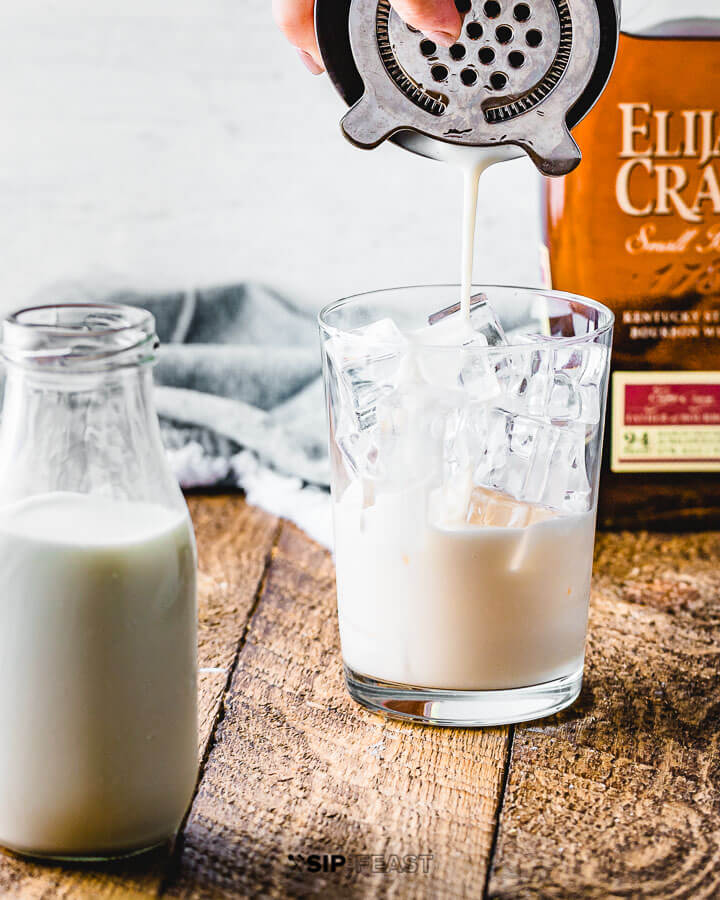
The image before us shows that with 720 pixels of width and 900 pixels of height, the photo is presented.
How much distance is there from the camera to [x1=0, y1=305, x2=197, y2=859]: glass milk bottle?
1.99ft

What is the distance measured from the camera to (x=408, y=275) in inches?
50.3

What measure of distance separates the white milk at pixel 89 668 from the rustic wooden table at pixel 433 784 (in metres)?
0.04

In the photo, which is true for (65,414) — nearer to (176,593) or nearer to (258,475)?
(176,593)

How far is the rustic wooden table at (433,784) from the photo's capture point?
635 millimetres

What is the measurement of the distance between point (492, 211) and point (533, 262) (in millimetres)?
68

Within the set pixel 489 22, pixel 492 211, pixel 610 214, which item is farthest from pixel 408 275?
pixel 489 22

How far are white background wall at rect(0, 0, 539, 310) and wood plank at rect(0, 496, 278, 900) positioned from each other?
253 millimetres

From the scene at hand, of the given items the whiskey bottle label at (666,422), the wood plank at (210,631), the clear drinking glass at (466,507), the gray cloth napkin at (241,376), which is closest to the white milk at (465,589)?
the clear drinking glass at (466,507)

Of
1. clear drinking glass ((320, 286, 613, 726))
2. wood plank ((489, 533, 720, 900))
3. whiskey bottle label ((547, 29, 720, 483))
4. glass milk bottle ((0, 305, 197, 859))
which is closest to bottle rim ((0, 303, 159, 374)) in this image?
glass milk bottle ((0, 305, 197, 859))

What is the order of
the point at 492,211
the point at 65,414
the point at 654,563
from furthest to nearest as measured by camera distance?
the point at 492,211 < the point at 654,563 < the point at 65,414

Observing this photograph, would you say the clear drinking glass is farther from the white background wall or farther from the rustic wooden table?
the white background wall

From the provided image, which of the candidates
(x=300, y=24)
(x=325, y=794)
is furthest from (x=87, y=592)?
(x=300, y=24)

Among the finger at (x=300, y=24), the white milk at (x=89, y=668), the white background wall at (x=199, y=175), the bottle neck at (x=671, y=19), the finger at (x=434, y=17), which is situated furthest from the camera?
the white background wall at (x=199, y=175)

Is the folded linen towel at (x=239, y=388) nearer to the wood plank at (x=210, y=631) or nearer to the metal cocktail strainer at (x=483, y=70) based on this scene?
the wood plank at (x=210, y=631)
